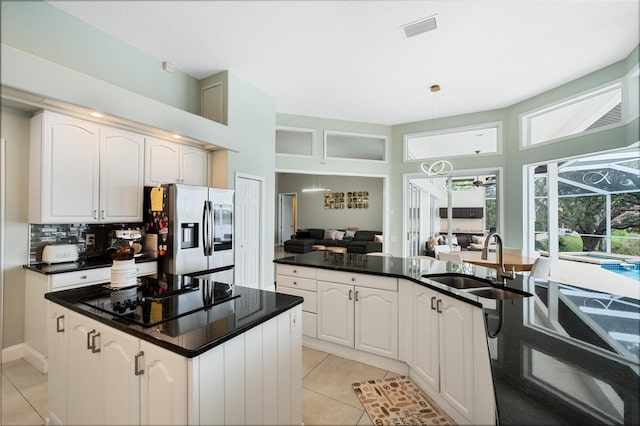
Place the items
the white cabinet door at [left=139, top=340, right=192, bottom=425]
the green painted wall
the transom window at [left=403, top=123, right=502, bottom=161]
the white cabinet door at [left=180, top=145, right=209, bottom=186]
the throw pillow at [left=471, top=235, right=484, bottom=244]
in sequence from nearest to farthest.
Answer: the green painted wall, the white cabinet door at [left=139, top=340, right=192, bottom=425], the white cabinet door at [left=180, top=145, right=209, bottom=186], the throw pillow at [left=471, top=235, right=484, bottom=244], the transom window at [left=403, top=123, right=502, bottom=161]

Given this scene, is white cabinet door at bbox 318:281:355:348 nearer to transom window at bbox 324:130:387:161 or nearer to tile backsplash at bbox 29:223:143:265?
tile backsplash at bbox 29:223:143:265

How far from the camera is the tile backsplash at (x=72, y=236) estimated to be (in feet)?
7.22

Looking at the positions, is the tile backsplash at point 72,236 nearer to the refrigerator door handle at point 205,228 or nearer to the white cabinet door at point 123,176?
the white cabinet door at point 123,176

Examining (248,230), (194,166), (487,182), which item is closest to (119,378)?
(194,166)

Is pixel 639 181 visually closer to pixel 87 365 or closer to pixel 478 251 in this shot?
pixel 87 365

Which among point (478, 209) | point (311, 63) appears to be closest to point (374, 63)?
point (311, 63)

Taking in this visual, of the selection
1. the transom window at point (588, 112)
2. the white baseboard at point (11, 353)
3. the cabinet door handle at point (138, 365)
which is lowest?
the white baseboard at point (11, 353)

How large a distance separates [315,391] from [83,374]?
50.9 inches

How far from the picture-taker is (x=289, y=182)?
33.2 ft

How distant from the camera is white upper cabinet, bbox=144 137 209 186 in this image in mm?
2822

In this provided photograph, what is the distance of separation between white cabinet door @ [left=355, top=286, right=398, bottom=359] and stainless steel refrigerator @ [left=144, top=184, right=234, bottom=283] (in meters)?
1.72

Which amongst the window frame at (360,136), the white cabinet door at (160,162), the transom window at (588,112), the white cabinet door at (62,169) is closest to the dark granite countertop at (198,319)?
the white cabinet door at (62,169)

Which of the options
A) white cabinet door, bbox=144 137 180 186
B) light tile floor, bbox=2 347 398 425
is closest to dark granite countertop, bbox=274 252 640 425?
light tile floor, bbox=2 347 398 425

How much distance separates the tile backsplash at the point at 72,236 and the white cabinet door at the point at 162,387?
1.99 metres
